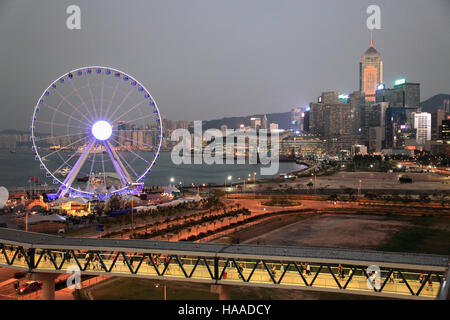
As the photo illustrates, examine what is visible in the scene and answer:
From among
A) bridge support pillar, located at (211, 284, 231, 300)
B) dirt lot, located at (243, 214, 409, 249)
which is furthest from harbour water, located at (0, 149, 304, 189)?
bridge support pillar, located at (211, 284, 231, 300)

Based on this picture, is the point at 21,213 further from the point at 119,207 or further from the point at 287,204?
the point at 287,204

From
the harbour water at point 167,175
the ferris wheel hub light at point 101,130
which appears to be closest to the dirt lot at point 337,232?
the ferris wheel hub light at point 101,130

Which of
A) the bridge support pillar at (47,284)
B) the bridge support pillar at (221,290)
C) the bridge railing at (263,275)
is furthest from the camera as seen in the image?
the bridge support pillar at (47,284)

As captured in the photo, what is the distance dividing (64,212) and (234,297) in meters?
20.2

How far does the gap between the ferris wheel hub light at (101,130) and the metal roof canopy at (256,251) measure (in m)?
19.5

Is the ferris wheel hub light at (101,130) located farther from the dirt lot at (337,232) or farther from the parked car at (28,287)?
the parked car at (28,287)

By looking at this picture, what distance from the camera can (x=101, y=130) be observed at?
33.4m

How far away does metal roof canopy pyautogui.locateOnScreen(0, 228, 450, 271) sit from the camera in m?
11.3

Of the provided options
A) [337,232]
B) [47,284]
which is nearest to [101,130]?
[337,232]

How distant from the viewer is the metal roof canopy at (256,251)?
11.3 m

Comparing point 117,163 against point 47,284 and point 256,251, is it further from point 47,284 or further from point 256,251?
point 256,251

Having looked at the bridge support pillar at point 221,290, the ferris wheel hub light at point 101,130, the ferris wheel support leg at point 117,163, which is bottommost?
the bridge support pillar at point 221,290

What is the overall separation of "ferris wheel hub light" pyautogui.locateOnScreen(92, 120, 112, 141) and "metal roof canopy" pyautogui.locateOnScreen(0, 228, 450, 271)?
19.5 metres
